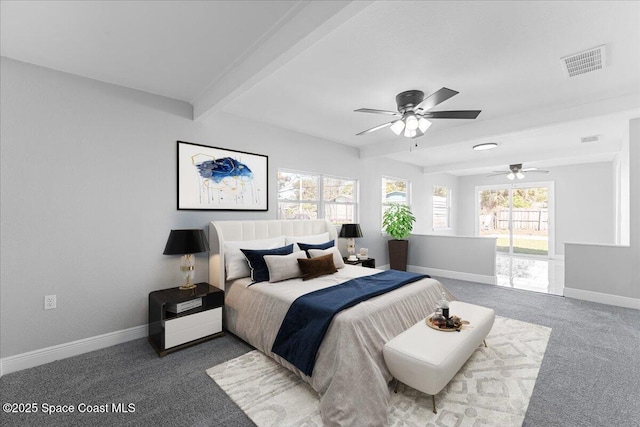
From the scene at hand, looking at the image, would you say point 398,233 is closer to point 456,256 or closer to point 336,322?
point 456,256

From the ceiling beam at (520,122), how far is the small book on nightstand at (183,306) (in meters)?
3.97

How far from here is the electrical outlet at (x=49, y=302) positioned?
2.60 m

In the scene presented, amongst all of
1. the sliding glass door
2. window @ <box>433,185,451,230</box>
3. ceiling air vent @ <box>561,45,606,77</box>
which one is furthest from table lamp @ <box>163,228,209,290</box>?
the sliding glass door

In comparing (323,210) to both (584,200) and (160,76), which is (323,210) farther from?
(584,200)

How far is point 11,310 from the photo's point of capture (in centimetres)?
245

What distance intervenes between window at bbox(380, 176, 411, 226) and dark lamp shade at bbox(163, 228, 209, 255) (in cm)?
435

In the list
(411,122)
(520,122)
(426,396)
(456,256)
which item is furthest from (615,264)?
(426,396)

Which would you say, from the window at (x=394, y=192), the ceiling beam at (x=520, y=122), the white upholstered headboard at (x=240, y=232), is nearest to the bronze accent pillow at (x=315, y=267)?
the white upholstered headboard at (x=240, y=232)

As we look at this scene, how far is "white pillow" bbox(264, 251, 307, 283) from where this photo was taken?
10.2 ft

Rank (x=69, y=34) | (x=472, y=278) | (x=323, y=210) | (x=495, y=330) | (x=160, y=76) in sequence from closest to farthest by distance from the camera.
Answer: (x=69, y=34) → (x=160, y=76) → (x=495, y=330) → (x=323, y=210) → (x=472, y=278)

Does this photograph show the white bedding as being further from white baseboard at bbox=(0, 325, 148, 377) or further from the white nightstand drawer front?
white baseboard at bbox=(0, 325, 148, 377)

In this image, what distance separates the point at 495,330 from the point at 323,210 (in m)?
3.00

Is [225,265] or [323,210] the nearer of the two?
[225,265]

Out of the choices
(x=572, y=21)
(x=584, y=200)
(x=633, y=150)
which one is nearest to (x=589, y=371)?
(x=572, y=21)
